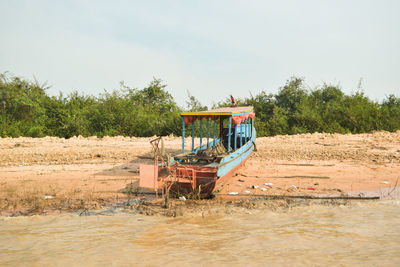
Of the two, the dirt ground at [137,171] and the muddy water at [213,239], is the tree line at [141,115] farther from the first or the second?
the muddy water at [213,239]

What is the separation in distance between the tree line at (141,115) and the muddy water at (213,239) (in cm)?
1292

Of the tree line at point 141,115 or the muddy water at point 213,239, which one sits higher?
the tree line at point 141,115

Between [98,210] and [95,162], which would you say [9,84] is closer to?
[95,162]

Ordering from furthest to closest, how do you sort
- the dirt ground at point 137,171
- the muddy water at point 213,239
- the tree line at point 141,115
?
the tree line at point 141,115 < the dirt ground at point 137,171 < the muddy water at point 213,239

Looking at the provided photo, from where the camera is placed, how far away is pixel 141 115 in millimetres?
19719

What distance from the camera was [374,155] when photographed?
11984 mm

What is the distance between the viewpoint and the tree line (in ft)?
59.9

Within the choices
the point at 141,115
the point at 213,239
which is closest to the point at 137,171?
the point at 213,239

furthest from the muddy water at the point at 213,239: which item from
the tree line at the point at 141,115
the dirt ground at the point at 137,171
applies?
the tree line at the point at 141,115

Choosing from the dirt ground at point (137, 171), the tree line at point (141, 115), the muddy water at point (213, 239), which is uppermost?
the tree line at point (141, 115)

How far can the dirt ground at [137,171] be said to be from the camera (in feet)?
25.0

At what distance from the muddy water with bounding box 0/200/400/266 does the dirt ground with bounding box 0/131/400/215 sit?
1185 mm

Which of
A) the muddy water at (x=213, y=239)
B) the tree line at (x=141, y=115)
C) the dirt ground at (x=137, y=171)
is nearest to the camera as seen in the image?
the muddy water at (x=213, y=239)

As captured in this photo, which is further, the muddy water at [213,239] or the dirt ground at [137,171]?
the dirt ground at [137,171]
